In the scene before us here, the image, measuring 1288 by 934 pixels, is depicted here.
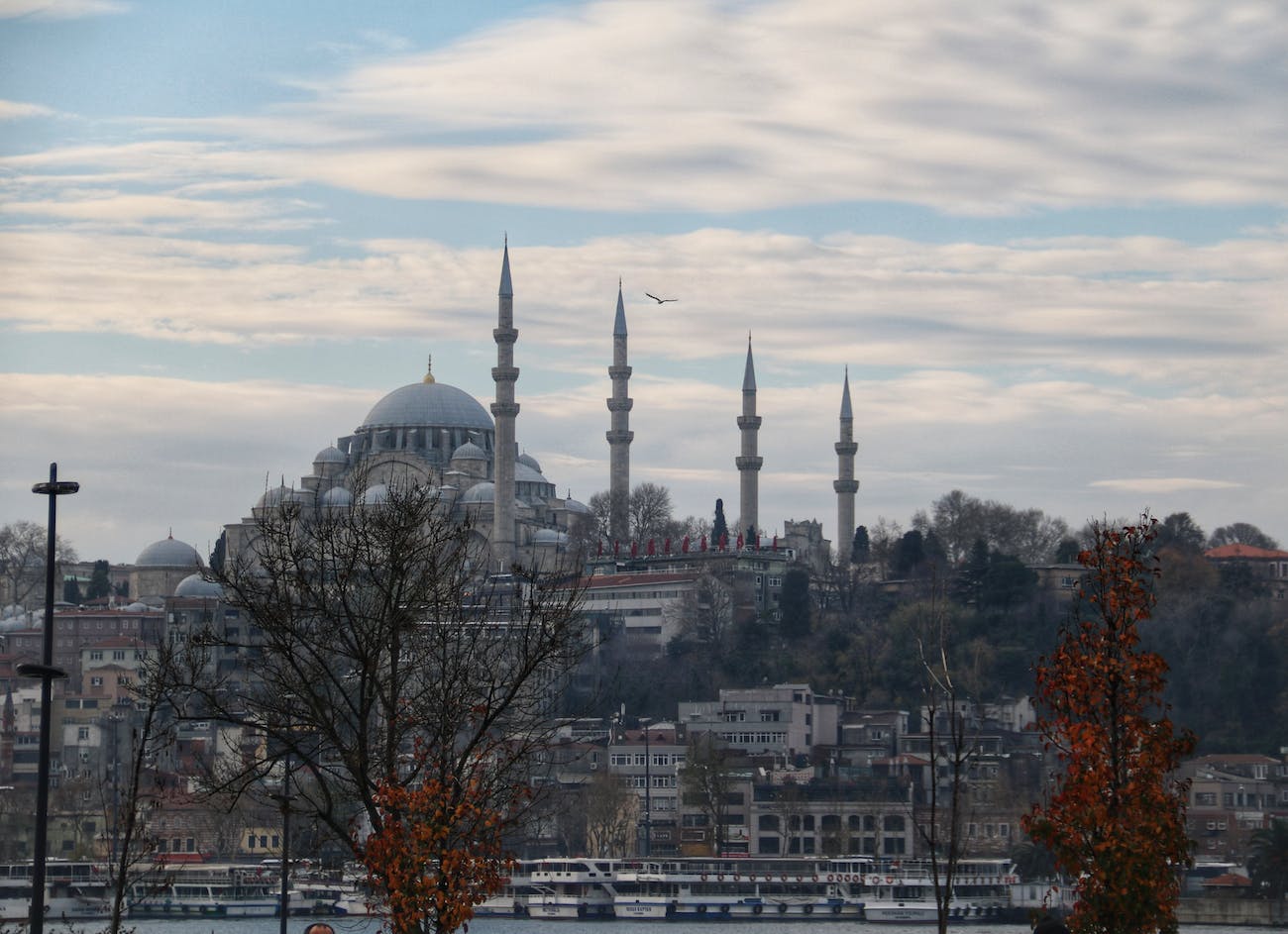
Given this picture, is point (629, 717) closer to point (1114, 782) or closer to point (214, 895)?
point (214, 895)

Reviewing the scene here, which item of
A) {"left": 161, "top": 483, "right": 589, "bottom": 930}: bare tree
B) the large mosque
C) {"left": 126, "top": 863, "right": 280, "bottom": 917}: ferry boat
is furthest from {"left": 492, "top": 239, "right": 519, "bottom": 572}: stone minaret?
{"left": 161, "top": 483, "right": 589, "bottom": 930}: bare tree

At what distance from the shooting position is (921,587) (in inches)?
3118

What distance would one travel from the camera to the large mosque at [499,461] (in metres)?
85.1

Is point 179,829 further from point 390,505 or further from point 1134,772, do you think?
point 1134,772

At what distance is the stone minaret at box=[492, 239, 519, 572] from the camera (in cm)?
8400

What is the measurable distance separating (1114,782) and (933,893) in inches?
1621

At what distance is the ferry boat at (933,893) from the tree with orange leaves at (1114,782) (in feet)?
129

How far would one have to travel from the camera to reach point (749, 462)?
90.2 m

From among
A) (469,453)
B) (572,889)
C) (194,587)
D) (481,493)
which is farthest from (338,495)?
(572,889)

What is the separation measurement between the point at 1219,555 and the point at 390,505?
68.9m

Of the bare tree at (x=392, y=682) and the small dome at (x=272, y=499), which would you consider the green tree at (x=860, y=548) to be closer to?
the small dome at (x=272, y=499)

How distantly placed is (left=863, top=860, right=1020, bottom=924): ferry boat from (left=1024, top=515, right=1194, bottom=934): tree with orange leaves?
39.4 meters

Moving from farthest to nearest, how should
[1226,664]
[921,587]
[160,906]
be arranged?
[921,587]
[1226,664]
[160,906]

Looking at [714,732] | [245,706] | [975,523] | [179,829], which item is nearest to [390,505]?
[245,706]
